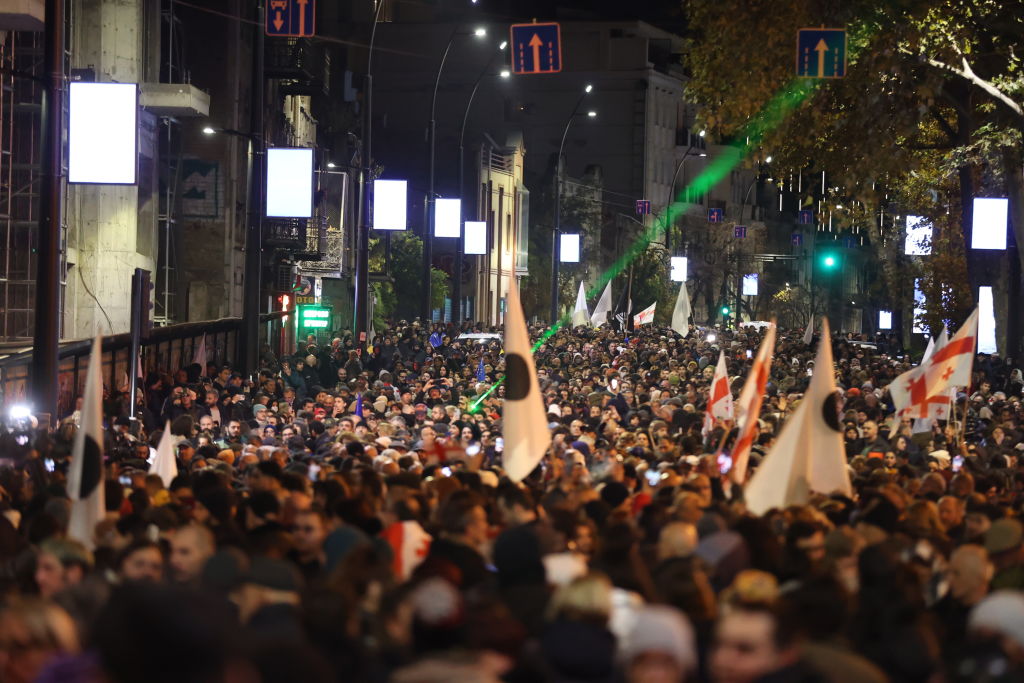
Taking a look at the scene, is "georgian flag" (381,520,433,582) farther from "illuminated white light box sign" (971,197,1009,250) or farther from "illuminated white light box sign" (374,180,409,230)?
"illuminated white light box sign" (374,180,409,230)

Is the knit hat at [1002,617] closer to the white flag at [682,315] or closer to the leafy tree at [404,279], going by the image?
the white flag at [682,315]

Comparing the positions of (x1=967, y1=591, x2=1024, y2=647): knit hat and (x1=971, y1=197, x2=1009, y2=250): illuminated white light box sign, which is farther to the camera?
(x1=971, y1=197, x2=1009, y2=250): illuminated white light box sign

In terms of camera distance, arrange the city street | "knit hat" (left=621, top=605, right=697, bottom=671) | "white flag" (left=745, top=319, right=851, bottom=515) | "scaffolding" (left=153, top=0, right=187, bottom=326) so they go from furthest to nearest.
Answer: "scaffolding" (left=153, top=0, right=187, bottom=326), "white flag" (left=745, top=319, right=851, bottom=515), the city street, "knit hat" (left=621, top=605, right=697, bottom=671)

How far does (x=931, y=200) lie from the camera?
52.3 meters

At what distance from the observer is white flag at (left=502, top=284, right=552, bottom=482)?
12.2m

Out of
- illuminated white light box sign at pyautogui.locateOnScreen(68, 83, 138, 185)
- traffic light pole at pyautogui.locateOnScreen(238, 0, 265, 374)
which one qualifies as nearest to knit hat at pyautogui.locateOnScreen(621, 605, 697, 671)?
illuminated white light box sign at pyautogui.locateOnScreen(68, 83, 138, 185)

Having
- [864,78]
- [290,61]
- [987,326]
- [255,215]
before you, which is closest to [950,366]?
[864,78]

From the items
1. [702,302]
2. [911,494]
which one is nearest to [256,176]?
[911,494]

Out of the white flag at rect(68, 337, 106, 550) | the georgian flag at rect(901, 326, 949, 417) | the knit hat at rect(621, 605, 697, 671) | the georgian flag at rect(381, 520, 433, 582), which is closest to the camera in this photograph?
the knit hat at rect(621, 605, 697, 671)

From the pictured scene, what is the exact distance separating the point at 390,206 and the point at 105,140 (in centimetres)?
1942

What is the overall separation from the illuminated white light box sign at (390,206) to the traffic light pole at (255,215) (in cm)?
1439

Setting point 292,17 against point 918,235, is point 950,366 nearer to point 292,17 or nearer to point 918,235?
point 292,17

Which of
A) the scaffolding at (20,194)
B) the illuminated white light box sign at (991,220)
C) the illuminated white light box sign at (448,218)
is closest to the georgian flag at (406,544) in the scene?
the scaffolding at (20,194)

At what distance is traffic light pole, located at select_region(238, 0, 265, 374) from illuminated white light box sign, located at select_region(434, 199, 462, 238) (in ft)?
66.1
